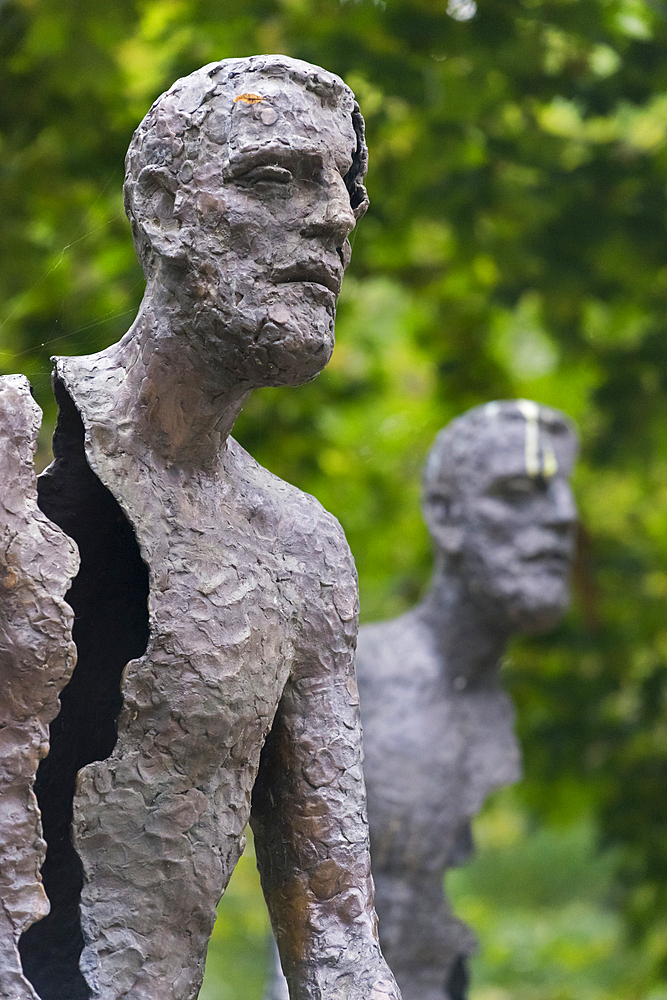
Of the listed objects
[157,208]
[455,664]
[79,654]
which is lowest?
[79,654]

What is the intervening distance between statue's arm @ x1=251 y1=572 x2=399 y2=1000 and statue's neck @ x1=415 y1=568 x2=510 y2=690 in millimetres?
1763

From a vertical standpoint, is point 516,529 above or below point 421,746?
above

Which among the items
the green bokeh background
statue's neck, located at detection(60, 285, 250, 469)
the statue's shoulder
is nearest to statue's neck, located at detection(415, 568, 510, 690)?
the green bokeh background

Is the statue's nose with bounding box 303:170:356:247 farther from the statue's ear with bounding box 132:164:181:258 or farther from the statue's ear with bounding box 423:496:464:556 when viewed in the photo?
the statue's ear with bounding box 423:496:464:556

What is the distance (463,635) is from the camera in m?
3.90

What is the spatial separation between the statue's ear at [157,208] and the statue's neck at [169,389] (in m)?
0.08

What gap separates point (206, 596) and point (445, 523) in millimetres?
2029

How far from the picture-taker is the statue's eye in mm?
1861

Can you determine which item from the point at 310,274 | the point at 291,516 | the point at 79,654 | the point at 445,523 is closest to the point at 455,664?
the point at 445,523

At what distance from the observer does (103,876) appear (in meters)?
1.97

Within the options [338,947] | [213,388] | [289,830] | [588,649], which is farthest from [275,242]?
[588,649]

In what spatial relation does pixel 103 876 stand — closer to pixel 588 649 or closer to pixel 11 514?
pixel 11 514

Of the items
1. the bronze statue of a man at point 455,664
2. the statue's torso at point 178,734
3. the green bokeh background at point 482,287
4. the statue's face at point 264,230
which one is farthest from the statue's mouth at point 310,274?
the bronze statue of a man at point 455,664

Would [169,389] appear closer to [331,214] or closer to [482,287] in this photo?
[331,214]
